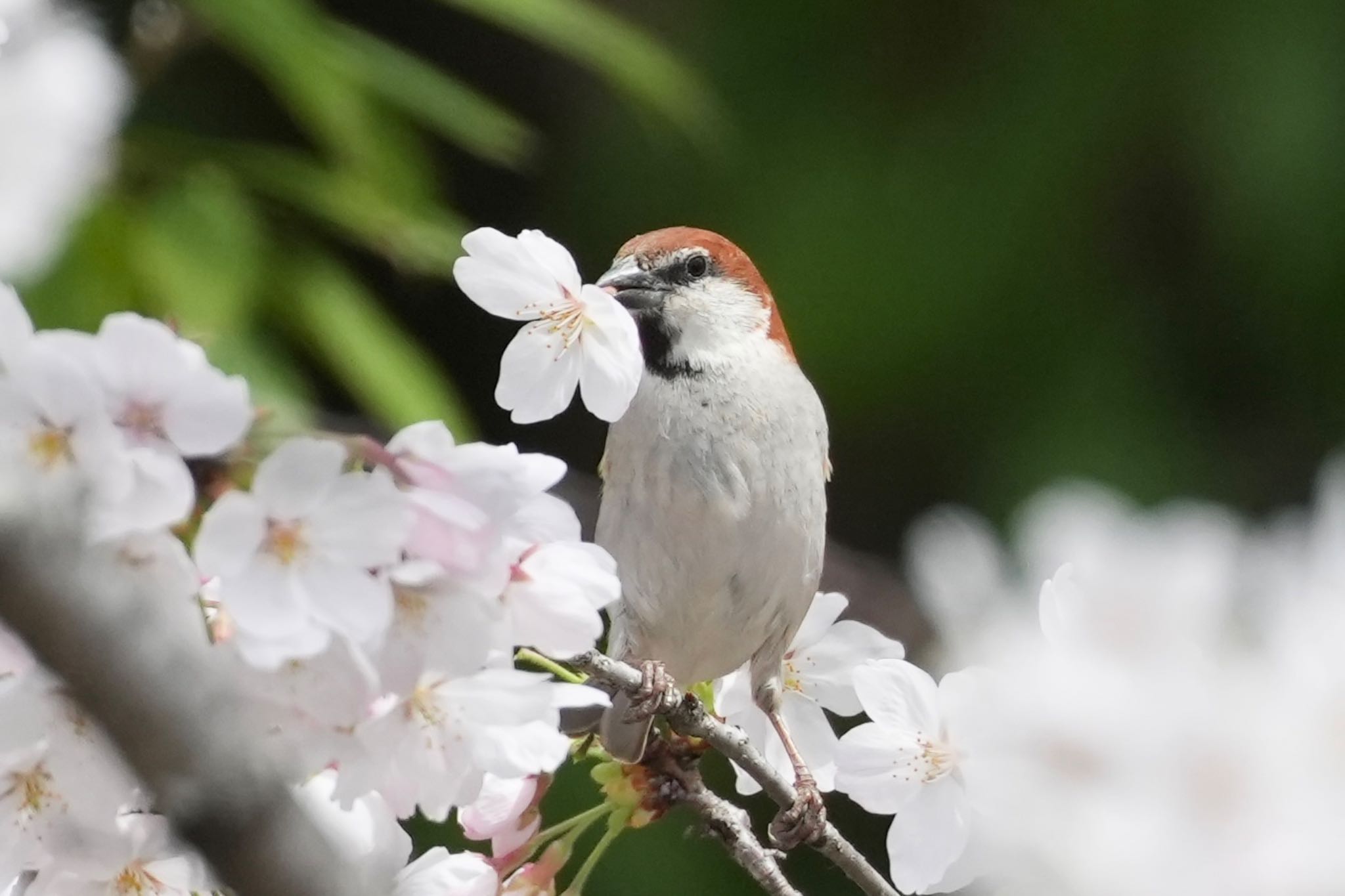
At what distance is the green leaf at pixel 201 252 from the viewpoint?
1.27m

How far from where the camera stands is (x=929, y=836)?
2.56ft

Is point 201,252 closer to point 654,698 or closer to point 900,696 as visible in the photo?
point 654,698

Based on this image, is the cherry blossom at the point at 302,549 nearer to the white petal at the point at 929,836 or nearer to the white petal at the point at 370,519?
the white petal at the point at 370,519

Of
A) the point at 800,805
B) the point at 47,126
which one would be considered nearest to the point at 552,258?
the point at 800,805

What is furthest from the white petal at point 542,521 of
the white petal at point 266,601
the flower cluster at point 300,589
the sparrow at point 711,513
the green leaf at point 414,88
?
the green leaf at point 414,88

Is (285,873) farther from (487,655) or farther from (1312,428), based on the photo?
(1312,428)

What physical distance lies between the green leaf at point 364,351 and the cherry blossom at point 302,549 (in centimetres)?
73

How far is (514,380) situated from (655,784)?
26 centimetres

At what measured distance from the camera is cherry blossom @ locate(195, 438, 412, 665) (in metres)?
0.55

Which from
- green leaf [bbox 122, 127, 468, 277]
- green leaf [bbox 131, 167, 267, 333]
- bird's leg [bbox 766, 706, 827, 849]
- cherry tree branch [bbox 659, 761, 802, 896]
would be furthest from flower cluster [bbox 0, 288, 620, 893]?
green leaf [bbox 122, 127, 468, 277]

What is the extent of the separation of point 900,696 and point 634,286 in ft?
2.01

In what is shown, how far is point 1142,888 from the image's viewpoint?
42cm

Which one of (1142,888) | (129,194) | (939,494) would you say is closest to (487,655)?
(1142,888)

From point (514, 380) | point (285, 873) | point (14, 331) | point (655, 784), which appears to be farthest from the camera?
point (655, 784)
